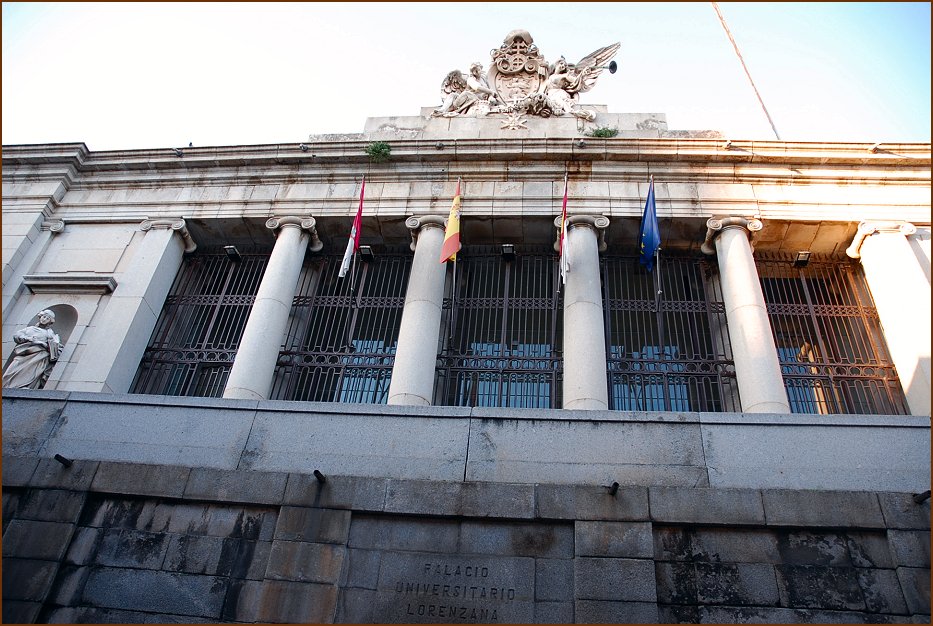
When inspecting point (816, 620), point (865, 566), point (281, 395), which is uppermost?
point (281, 395)

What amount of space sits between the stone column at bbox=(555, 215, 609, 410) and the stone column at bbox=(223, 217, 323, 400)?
5950 millimetres

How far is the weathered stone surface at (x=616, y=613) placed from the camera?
7.54 meters

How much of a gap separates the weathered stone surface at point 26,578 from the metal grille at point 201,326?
18.8 ft

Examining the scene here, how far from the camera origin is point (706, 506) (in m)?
8.29

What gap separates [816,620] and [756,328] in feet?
21.5

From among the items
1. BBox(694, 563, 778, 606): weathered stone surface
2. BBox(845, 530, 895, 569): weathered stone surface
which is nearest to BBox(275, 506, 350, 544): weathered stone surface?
BBox(694, 563, 778, 606): weathered stone surface

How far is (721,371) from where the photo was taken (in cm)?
1348

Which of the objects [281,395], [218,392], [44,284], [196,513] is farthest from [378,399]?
[44,284]

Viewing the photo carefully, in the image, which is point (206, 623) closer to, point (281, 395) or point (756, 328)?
point (281, 395)

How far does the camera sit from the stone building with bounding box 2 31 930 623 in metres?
8.05

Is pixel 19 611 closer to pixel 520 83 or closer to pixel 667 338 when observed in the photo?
pixel 667 338

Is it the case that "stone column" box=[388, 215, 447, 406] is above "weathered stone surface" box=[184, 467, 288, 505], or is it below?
above

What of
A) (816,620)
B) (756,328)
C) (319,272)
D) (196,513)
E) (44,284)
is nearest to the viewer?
(816,620)

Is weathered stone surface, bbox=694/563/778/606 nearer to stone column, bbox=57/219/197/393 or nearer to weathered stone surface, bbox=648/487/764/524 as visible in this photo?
weathered stone surface, bbox=648/487/764/524
